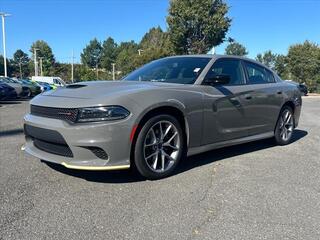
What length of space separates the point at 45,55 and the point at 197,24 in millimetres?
76048

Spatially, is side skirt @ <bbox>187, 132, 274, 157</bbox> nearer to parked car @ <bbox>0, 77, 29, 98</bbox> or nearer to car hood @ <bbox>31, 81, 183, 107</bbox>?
car hood @ <bbox>31, 81, 183, 107</bbox>

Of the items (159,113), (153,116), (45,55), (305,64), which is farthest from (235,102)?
(45,55)

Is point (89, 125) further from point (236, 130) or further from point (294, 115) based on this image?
point (294, 115)

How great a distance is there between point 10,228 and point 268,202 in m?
2.39

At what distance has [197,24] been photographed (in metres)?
37.5

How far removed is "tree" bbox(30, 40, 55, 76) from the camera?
10244 cm

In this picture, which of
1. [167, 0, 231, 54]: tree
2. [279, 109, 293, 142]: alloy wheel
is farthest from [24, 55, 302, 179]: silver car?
[167, 0, 231, 54]: tree

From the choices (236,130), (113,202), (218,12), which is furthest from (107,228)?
(218,12)

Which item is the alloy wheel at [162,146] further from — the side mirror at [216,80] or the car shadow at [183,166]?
the side mirror at [216,80]

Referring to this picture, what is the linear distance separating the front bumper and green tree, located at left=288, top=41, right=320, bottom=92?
49.2 metres

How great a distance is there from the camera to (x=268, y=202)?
165 inches

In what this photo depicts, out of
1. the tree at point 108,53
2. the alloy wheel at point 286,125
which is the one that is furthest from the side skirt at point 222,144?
the tree at point 108,53

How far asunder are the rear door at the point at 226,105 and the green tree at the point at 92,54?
11807 centimetres

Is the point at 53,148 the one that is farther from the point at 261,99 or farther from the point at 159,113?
the point at 261,99
